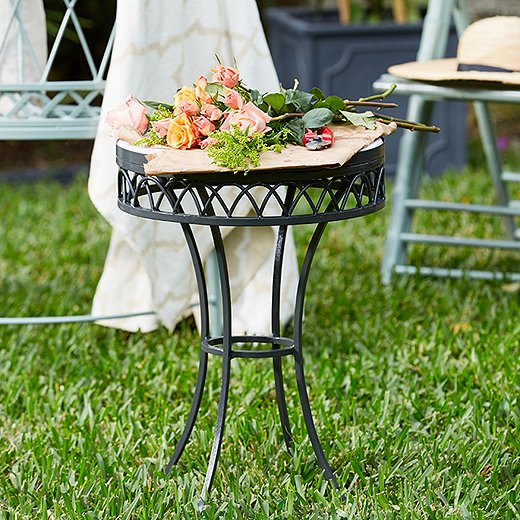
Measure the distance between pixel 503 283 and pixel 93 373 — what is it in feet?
4.34

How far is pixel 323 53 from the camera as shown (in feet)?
14.9

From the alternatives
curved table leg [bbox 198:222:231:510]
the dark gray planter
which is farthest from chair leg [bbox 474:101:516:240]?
curved table leg [bbox 198:222:231:510]

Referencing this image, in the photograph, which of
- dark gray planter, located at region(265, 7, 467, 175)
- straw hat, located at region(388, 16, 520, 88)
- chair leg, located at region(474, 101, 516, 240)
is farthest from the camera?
dark gray planter, located at region(265, 7, 467, 175)

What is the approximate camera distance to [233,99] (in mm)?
1670

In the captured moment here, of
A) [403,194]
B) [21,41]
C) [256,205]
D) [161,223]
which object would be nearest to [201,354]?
[256,205]

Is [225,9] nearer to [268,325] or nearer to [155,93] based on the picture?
[155,93]

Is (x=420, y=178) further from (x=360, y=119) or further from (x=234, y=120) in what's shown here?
(x=234, y=120)

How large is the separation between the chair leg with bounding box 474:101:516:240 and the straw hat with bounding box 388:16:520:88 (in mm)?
405

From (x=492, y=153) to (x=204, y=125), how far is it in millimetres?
1784

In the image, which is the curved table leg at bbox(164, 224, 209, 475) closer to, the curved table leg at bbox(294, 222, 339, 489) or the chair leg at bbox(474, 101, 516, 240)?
the curved table leg at bbox(294, 222, 339, 489)

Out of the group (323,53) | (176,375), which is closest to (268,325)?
(176,375)

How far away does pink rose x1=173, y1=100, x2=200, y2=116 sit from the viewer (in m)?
1.67

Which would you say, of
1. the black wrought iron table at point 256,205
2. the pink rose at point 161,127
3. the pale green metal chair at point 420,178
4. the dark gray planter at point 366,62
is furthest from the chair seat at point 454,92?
the dark gray planter at point 366,62

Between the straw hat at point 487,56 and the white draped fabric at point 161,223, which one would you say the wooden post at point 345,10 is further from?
the white draped fabric at point 161,223
